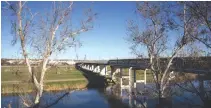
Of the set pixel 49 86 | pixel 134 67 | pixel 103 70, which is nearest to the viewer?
pixel 134 67

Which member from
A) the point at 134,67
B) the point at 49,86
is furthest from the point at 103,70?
the point at 134,67

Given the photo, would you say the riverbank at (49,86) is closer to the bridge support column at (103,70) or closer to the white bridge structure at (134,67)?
the white bridge structure at (134,67)

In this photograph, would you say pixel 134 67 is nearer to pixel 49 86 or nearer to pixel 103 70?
pixel 49 86

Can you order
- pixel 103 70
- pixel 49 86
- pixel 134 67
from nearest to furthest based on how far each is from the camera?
pixel 134 67 < pixel 49 86 < pixel 103 70

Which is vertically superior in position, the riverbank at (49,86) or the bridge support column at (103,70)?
the bridge support column at (103,70)

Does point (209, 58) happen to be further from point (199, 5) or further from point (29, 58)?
point (29, 58)

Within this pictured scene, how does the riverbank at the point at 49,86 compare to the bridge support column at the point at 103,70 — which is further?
the bridge support column at the point at 103,70

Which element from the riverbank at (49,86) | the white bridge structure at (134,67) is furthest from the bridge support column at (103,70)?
the riverbank at (49,86)

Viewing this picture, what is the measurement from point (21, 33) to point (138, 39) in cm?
1339

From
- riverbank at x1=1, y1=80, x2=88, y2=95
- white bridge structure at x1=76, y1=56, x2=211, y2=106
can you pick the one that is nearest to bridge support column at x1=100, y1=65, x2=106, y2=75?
white bridge structure at x1=76, y1=56, x2=211, y2=106

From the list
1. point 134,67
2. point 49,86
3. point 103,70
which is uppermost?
point 134,67

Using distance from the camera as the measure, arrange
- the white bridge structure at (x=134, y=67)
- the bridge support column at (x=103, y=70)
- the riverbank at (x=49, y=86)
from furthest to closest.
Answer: the bridge support column at (x=103, y=70), the riverbank at (x=49, y=86), the white bridge structure at (x=134, y=67)

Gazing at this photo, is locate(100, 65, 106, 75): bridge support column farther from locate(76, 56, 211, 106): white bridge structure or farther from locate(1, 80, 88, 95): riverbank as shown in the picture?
locate(1, 80, 88, 95): riverbank

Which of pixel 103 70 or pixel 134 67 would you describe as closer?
pixel 134 67
